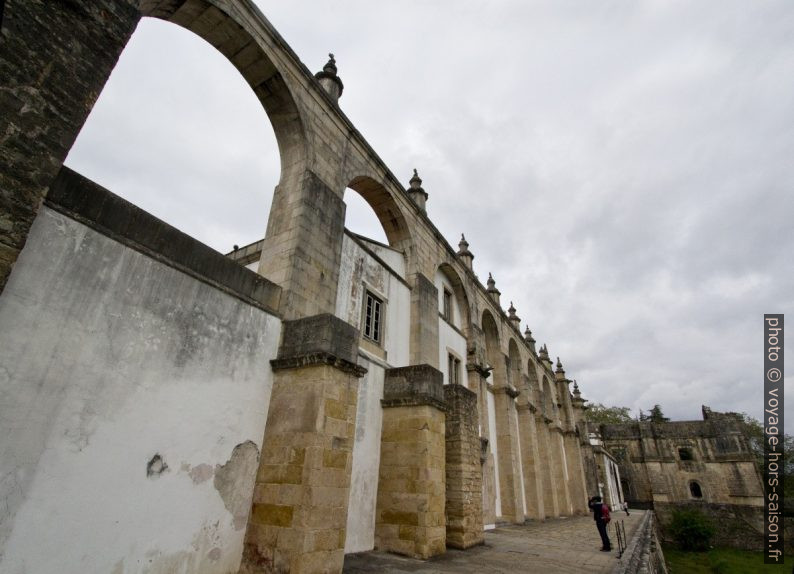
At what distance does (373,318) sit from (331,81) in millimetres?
5776

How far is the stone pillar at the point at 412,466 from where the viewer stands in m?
7.51

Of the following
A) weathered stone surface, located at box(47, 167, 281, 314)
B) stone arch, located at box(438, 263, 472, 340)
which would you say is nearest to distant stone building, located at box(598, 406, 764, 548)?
stone arch, located at box(438, 263, 472, 340)

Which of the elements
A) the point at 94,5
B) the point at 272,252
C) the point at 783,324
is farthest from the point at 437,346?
the point at 783,324

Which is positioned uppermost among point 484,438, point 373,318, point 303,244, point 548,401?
point 548,401

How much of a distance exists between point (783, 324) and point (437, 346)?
478 inches

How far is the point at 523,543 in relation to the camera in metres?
10.1

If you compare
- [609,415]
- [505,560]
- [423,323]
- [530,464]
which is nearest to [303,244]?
[423,323]

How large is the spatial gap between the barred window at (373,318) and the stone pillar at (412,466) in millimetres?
1218

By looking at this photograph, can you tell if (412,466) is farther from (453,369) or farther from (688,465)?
(688,465)

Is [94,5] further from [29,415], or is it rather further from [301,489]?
[301,489]

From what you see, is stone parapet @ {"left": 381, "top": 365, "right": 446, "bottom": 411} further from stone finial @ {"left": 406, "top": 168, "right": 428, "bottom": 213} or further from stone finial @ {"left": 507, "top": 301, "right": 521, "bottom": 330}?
stone finial @ {"left": 507, "top": 301, "right": 521, "bottom": 330}

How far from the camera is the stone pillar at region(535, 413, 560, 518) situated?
19891 mm

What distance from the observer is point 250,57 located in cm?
746

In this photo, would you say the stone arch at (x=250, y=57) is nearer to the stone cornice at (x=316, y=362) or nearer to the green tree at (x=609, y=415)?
the stone cornice at (x=316, y=362)
